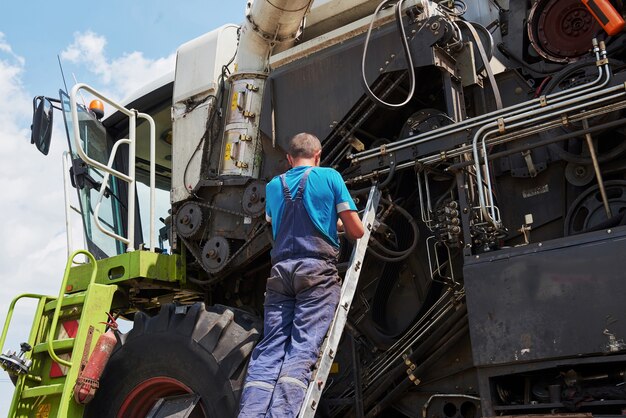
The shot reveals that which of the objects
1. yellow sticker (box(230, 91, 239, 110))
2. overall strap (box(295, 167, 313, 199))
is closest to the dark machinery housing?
yellow sticker (box(230, 91, 239, 110))

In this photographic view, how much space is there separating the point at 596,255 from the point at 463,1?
105 inches

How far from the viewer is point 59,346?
465cm

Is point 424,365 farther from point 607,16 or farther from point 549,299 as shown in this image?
point 607,16

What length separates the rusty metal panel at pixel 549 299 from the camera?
3.02 m

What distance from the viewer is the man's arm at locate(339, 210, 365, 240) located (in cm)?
348

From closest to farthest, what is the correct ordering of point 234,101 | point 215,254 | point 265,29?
point 215,254 → point 265,29 → point 234,101

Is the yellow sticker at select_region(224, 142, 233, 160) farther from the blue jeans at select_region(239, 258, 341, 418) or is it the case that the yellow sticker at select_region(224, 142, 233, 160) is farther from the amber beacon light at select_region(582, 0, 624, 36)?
the amber beacon light at select_region(582, 0, 624, 36)

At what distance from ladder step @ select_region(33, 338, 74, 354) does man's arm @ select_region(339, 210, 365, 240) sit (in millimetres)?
2145

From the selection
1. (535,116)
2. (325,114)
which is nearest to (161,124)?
(325,114)

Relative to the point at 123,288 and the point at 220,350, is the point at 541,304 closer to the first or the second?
the point at 220,350

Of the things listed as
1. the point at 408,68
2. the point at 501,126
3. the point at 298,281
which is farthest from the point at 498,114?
the point at 298,281

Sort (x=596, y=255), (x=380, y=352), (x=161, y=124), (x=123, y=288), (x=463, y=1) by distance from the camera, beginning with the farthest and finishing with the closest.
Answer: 1. (x=161, y=124)
2. (x=123, y=288)
3. (x=463, y=1)
4. (x=380, y=352)
5. (x=596, y=255)

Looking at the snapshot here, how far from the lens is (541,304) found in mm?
3188

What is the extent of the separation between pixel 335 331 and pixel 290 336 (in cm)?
21
